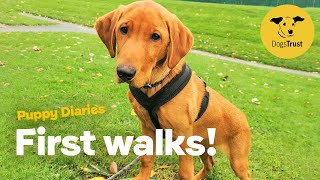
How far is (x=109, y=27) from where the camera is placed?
334cm

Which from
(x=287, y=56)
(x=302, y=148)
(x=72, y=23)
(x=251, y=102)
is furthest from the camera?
(x=72, y=23)

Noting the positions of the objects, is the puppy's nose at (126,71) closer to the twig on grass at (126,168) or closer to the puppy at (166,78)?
the puppy at (166,78)

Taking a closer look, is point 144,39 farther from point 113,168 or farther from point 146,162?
point 113,168

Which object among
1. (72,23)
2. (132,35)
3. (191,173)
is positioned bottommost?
(72,23)

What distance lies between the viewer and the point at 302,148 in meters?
6.36

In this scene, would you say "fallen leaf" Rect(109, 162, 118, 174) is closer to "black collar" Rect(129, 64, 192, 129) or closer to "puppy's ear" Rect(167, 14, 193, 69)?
"black collar" Rect(129, 64, 192, 129)

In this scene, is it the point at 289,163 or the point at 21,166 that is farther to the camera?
the point at 289,163

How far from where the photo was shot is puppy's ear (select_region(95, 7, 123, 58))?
3273 mm

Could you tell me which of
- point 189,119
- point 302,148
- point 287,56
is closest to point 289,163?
point 302,148

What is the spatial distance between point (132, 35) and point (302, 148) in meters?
4.43

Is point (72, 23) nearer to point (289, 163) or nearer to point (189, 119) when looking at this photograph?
point (289, 163)

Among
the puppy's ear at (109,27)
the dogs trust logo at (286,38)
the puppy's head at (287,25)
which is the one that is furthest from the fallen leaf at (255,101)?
the puppy's head at (287,25)

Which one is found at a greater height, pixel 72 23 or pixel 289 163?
pixel 289 163

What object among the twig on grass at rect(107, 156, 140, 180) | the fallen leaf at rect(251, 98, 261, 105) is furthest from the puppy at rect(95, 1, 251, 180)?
the fallen leaf at rect(251, 98, 261, 105)
